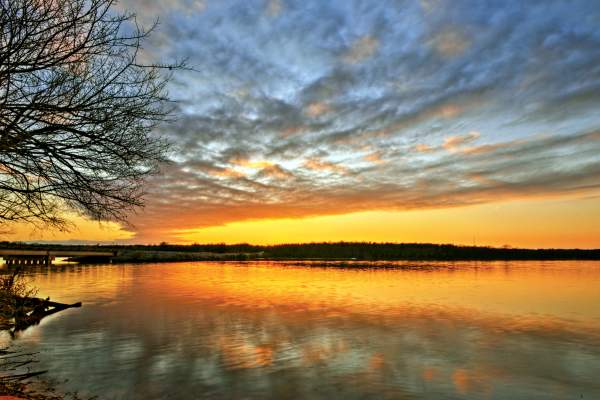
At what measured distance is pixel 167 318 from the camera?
21234mm

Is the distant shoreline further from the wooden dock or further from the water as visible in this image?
the water

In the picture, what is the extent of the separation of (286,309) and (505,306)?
1293 cm

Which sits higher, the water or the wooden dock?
the wooden dock

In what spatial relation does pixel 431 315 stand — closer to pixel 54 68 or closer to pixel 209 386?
pixel 209 386

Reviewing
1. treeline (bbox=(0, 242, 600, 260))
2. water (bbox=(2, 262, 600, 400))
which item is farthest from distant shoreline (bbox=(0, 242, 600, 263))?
water (bbox=(2, 262, 600, 400))

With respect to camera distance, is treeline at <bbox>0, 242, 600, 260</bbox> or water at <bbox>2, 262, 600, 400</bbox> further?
treeline at <bbox>0, 242, 600, 260</bbox>

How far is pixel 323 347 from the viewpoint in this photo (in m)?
15.4

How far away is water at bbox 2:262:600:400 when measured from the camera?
11.3 m

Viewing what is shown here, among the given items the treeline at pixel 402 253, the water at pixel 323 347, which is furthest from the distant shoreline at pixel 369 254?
the water at pixel 323 347

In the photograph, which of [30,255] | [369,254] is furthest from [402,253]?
[30,255]

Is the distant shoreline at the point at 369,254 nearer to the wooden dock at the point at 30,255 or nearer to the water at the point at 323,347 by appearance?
the wooden dock at the point at 30,255

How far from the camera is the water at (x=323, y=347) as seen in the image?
37.1 feet

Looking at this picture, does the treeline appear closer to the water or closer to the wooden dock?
the wooden dock

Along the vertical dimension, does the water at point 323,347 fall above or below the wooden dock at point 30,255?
below
